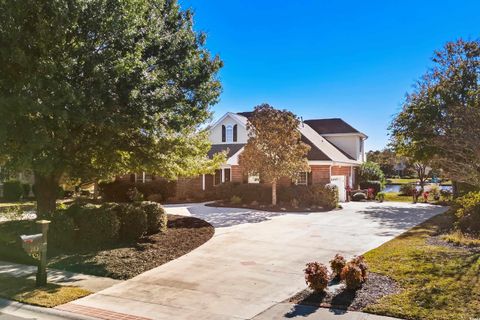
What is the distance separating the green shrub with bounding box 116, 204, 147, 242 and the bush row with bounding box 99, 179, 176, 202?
15018 mm

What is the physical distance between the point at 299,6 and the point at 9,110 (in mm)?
10511

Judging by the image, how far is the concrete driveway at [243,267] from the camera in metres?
7.88

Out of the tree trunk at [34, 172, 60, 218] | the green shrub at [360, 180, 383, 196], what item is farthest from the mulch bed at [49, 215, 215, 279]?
the green shrub at [360, 180, 383, 196]

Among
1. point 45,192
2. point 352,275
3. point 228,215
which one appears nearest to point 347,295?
point 352,275

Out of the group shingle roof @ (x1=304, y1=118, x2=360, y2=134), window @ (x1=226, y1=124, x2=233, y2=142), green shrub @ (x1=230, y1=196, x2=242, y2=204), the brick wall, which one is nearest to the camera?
green shrub @ (x1=230, y1=196, x2=242, y2=204)

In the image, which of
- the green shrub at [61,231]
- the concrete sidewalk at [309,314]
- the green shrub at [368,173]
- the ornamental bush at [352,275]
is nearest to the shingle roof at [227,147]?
the green shrub at [368,173]

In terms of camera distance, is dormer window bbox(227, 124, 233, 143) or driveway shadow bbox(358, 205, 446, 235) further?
dormer window bbox(227, 124, 233, 143)

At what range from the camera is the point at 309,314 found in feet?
24.1

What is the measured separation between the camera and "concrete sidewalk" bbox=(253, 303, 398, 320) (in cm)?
711

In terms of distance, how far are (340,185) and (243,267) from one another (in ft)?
65.8

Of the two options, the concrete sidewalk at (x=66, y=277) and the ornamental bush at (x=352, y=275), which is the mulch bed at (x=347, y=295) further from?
the concrete sidewalk at (x=66, y=277)

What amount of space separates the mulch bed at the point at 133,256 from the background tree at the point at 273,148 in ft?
32.4

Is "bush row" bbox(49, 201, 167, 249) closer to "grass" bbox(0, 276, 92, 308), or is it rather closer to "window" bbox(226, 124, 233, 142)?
"grass" bbox(0, 276, 92, 308)

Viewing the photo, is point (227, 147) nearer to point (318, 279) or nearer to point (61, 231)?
point (61, 231)
